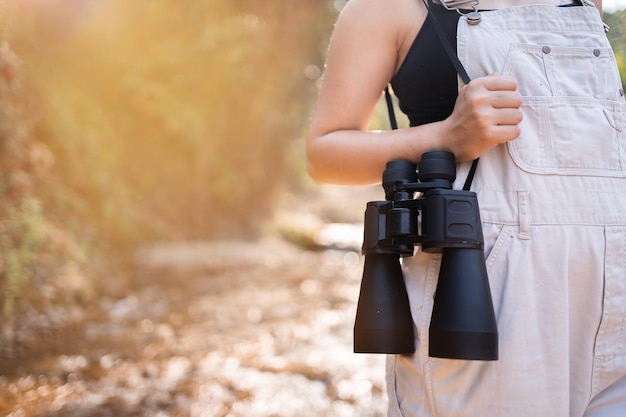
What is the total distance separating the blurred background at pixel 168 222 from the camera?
3576mm

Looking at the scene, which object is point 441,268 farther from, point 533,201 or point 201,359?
point 201,359

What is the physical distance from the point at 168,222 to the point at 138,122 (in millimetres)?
1446

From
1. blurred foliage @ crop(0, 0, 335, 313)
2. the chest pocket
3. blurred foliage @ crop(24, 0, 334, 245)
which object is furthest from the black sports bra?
blurred foliage @ crop(24, 0, 334, 245)

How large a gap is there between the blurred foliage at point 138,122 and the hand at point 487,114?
3.44 metres

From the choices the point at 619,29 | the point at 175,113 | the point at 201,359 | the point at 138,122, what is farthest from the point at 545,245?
the point at 175,113

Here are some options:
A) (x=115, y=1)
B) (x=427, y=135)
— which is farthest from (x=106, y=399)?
(x=115, y=1)

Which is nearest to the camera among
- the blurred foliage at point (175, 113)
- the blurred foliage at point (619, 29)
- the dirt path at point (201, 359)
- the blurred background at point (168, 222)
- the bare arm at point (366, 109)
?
the bare arm at point (366, 109)

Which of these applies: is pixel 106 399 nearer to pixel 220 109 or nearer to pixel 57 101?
pixel 57 101

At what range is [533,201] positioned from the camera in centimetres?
110

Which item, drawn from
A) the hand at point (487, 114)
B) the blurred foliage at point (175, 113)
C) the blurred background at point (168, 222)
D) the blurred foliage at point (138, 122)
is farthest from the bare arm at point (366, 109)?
the blurred foliage at point (175, 113)

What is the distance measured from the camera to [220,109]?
10.3 meters

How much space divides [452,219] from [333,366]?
3138mm

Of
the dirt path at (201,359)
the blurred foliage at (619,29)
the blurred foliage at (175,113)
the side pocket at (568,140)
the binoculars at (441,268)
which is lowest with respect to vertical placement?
the dirt path at (201,359)

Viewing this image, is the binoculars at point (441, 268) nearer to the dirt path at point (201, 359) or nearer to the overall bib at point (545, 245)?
the overall bib at point (545, 245)
